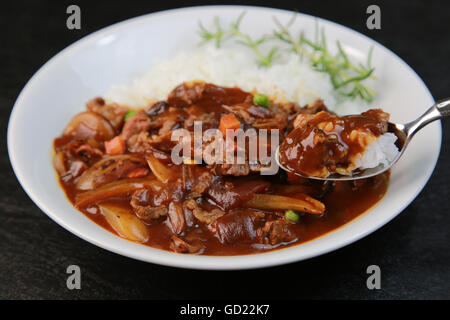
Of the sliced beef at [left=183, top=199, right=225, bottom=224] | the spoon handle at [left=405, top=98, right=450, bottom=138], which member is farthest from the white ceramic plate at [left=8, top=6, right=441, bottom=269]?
the sliced beef at [left=183, top=199, right=225, bottom=224]

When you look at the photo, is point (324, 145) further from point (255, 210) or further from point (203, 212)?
point (203, 212)

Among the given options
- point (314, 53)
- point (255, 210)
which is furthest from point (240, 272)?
point (314, 53)

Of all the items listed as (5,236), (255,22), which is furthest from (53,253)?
(255,22)

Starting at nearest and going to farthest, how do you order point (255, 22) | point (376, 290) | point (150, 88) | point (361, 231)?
point (361, 231), point (376, 290), point (150, 88), point (255, 22)

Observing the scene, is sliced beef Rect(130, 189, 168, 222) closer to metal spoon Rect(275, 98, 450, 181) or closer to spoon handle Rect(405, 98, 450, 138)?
metal spoon Rect(275, 98, 450, 181)

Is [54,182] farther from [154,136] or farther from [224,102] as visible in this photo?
[224,102]

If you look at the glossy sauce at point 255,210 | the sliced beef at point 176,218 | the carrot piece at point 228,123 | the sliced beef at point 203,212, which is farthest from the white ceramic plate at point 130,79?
the carrot piece at point 228,123
